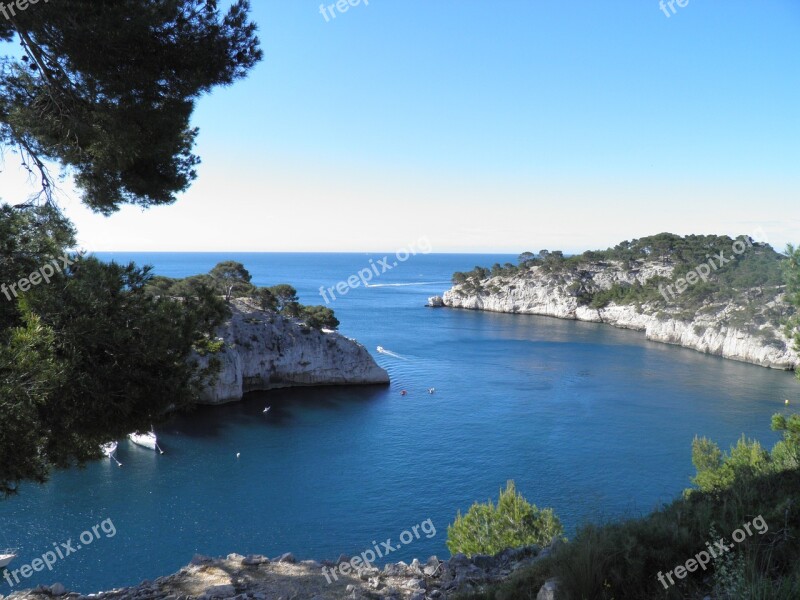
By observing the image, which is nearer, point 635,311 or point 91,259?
point 91,259

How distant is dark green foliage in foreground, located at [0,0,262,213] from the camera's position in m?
5.46

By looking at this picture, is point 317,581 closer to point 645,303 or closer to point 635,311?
point 645,303

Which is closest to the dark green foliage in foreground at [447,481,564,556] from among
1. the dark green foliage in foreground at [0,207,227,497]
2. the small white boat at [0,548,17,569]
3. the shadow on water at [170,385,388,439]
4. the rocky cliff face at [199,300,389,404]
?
the dark green foliage in foreground at [0,207,227,497]

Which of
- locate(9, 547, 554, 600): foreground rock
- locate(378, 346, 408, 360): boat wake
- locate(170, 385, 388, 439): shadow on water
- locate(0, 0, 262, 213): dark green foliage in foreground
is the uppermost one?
locate(0, 0, 262, 213): dark green foliage in foreground

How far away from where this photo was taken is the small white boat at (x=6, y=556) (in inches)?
589

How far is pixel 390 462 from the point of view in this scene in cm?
2488

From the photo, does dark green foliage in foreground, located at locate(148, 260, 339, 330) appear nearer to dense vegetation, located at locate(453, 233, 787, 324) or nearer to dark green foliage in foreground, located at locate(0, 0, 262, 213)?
dark green foliage in foreground, located at locate(0, 0, 262, 213)

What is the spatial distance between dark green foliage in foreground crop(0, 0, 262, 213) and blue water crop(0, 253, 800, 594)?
296 inches

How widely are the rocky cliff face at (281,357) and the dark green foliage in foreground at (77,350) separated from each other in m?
28.9

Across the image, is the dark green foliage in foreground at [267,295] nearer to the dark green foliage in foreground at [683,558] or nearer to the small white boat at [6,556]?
the small white boat at [6,556]

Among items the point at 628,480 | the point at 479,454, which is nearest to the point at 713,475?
the point at 628,480

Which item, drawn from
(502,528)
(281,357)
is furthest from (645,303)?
(502,528)

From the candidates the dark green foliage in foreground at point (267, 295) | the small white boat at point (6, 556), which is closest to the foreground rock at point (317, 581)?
the small white boat at point (6, 556)

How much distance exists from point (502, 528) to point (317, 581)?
7264 mm
